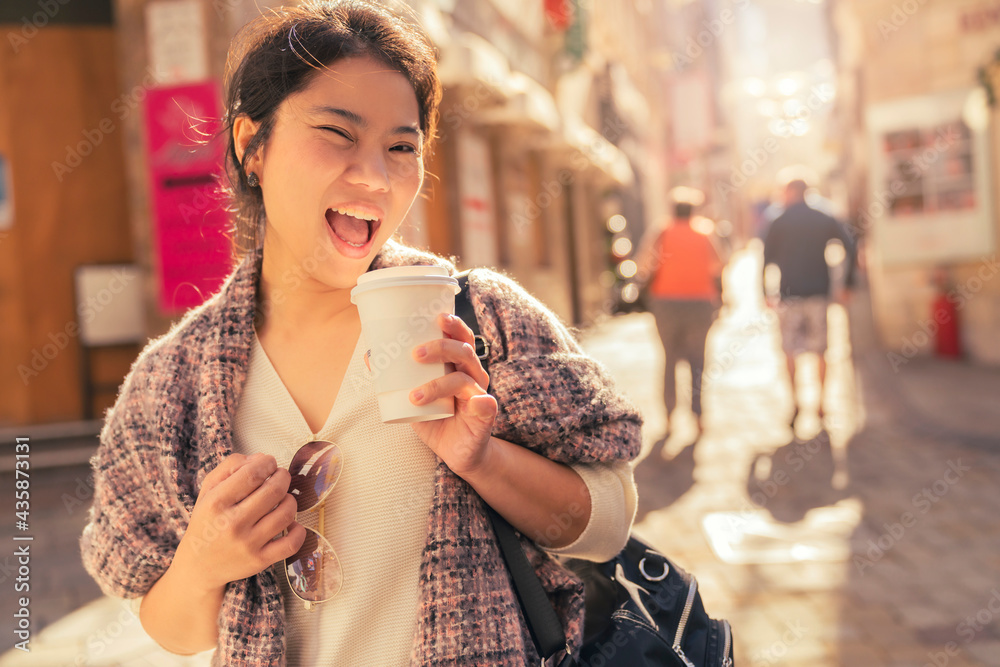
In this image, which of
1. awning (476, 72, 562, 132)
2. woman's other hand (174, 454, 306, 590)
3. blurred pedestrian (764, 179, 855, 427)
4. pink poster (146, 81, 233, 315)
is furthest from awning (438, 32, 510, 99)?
woman's other hand (174, 454, 306, 590)

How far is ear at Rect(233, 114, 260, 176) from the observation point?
1.49 metres

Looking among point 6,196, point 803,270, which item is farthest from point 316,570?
point 6,196

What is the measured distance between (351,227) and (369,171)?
94mm

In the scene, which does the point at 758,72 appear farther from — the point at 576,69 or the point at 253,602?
the point at 253,602

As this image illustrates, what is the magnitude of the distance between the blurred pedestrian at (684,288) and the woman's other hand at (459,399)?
5.62m

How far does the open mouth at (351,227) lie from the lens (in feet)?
4.44

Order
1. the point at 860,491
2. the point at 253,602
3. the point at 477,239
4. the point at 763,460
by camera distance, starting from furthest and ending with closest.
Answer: the point at 477,239, the point at 763,460, the point at 860,491, the point at 253,602

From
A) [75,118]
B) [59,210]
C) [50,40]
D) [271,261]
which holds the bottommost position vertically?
[271,261]

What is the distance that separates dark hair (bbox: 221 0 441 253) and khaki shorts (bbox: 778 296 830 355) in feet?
19.3

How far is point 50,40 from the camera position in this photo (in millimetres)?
7699

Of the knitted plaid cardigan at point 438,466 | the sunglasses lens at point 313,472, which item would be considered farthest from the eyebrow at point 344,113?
the sunglasses lens at point 313,472

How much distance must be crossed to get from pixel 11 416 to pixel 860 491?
6790 mm

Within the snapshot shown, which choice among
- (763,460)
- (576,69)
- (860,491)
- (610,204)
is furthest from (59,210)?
(610,204)

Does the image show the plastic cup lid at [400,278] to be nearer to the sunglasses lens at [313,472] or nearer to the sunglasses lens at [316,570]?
the sunglasses lens at [313,472]
